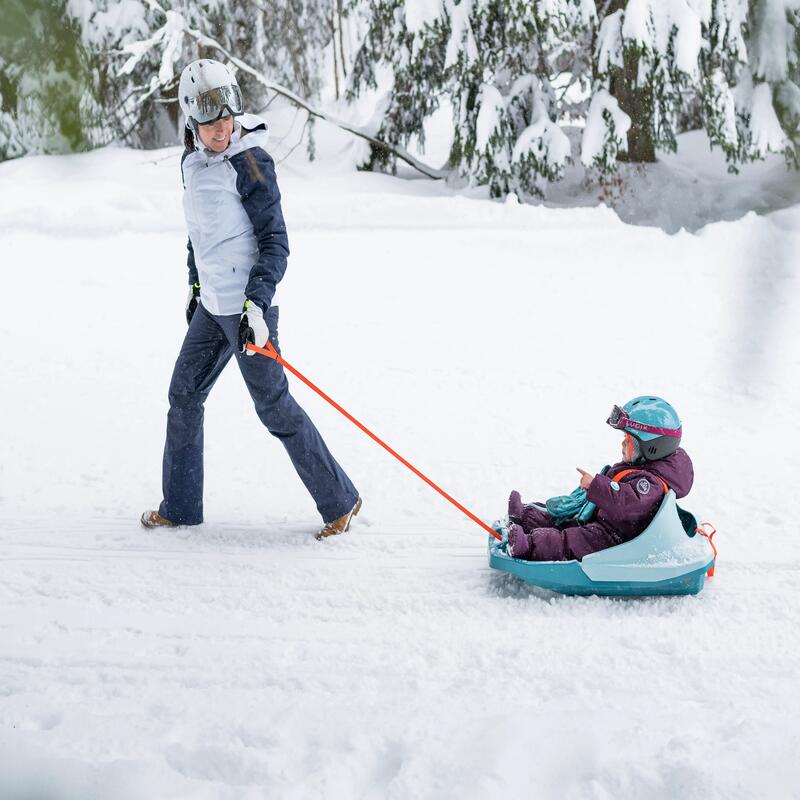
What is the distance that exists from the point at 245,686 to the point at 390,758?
1.80 feet

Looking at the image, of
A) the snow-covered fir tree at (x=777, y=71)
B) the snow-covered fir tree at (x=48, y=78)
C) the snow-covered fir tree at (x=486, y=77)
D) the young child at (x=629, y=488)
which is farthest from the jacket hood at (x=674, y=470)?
the snow-covered fir tree at (x=486, y=77)

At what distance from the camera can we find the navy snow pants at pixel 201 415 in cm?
345

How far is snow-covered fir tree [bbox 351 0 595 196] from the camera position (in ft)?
22.9

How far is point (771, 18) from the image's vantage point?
1.93 feet

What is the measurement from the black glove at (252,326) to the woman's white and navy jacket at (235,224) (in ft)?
0.17

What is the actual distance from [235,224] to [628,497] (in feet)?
5.67

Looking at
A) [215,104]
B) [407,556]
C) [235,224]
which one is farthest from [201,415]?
[215,104]

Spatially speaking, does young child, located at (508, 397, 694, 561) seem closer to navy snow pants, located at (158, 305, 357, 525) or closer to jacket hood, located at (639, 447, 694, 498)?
jacket hood, located at (639, 447, 694, 498)

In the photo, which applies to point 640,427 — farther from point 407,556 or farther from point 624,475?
point 407,556

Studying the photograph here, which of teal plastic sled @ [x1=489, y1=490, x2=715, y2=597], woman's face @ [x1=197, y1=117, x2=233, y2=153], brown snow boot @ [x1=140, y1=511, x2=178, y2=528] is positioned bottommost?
brown snow boot @ [x1=140, y1=511, x2=178, y2=528]

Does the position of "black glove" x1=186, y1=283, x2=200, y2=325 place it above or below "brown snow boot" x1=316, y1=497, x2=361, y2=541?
above

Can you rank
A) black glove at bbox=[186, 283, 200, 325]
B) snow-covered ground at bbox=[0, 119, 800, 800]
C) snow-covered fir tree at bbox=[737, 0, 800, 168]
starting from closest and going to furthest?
snow-covered fir tree at bbox=[737, 0, 800, 168] < snow-covered ground at bbox=[0, 119, 800, 800] < black glove at bbox=[186, 283, 200, 325]

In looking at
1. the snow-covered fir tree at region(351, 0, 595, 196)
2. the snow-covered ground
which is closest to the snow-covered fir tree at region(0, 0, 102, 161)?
the snow-covered ground

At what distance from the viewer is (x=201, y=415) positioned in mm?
3713
